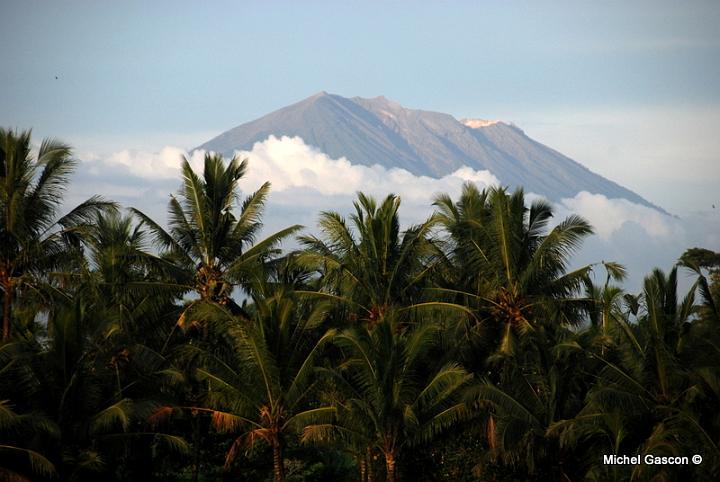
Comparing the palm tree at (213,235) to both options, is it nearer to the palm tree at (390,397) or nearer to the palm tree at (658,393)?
the palm tree at (390,397)

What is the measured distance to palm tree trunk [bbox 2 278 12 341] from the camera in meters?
27.8

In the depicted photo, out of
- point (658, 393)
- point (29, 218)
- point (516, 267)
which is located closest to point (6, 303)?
point (29, 218)

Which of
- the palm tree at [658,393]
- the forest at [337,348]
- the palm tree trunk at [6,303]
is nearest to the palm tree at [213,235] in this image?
the forest at [337,348]

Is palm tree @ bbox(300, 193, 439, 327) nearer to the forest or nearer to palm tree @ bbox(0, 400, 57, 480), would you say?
the forest

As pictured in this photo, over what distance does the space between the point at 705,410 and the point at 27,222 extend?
17940 mm

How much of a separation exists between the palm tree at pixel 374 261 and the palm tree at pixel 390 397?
298 centimetres

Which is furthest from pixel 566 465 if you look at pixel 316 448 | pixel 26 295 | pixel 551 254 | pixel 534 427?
pixel 26 295

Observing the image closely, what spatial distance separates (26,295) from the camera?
2973 centimetres

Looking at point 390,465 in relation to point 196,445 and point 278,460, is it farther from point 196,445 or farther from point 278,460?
point 196,445

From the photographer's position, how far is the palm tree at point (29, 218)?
29.0m

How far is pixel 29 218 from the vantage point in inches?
1168

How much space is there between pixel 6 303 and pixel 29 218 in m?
2.60

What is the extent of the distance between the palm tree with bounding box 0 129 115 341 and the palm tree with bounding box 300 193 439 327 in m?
6.79

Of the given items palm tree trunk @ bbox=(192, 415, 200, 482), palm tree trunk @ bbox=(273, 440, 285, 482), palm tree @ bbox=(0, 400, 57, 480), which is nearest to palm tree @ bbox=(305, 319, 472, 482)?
palm tree trunk @ bbox=(273, 440, 285, 482)
